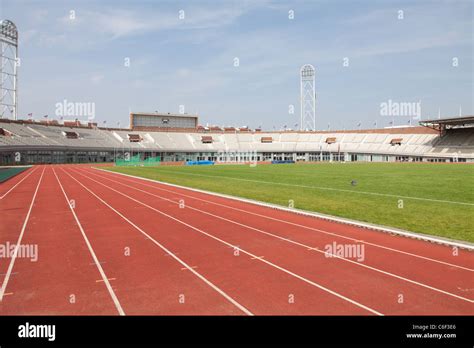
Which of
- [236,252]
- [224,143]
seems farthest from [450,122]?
[236,252]

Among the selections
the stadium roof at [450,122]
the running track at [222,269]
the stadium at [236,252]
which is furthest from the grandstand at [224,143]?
the running track at [222,269]

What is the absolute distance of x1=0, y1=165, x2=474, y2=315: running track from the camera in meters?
6.35

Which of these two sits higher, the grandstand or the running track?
the grandstand

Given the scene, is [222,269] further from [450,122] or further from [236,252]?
[450,122]

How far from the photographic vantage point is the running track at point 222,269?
6.35 meters

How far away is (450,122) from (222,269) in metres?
79.4

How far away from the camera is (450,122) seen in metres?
71.6

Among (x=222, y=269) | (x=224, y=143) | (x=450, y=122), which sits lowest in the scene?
(x=222, y=269)

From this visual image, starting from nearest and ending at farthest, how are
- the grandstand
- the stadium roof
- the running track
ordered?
the running track, the grandstand, the stadium roof

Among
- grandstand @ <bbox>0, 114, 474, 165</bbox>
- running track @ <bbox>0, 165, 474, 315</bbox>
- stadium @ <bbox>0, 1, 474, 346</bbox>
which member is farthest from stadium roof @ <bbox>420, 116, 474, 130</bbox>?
running track @ <bbox>0, 165, 474, 315</bbox>

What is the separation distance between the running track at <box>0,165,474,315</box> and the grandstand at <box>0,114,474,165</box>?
55.7 m

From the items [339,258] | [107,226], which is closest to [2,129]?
[107,226]

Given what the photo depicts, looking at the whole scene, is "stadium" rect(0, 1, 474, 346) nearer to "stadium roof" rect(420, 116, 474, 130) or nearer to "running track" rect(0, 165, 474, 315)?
"running track" rect(0, 165, 474, 315)

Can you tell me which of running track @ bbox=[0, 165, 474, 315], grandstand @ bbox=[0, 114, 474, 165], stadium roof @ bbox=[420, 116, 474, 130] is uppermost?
stadium roof @ bbox=[420, 116, 474, 130]
